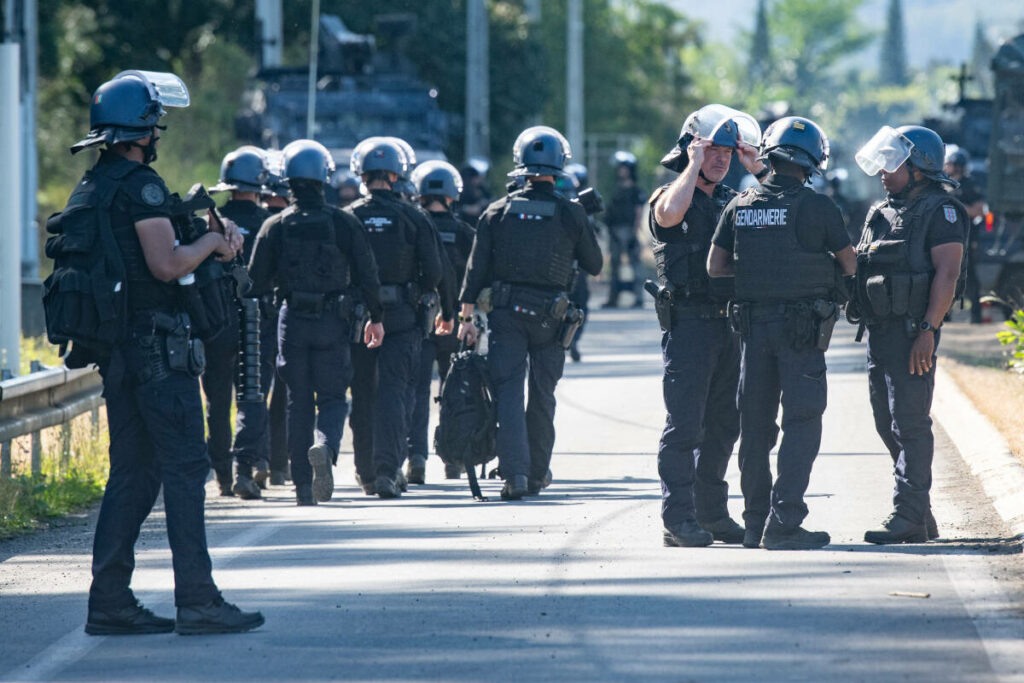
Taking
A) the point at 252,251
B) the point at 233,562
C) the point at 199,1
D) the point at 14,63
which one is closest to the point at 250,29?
the point at 199,1

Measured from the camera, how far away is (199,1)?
41.4 metres

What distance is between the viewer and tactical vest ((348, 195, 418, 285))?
10891 mm

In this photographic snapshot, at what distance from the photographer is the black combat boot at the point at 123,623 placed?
695 cm

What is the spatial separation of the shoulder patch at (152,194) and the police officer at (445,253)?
4.34 meters

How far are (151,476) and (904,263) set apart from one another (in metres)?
3.48

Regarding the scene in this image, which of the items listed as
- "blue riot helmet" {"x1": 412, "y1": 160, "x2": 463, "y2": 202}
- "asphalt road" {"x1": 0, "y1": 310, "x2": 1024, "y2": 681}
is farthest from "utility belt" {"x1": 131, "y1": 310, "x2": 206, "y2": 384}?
"blue riot helmet" {"x1": 412, "y1": 160, "x2": 463, "y2": 202}

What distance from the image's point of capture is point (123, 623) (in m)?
6.95

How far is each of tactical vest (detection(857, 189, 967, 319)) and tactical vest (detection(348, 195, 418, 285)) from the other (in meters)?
3.15

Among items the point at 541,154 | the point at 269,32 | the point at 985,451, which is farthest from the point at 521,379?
the point at 269,32

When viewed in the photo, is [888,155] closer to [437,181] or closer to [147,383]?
[147,383]

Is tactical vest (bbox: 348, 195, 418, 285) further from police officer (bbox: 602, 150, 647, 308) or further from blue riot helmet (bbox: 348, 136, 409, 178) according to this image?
police officer (bbox: 602, 150, 647, 308)

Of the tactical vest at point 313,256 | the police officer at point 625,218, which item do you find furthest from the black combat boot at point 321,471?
the police officer at point 625,218

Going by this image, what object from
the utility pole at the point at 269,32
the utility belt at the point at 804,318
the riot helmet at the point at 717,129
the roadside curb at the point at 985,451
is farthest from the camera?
the utility pole at the point at 269,32

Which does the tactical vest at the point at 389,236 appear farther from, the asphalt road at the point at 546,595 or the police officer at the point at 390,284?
the asphalt road at the point at 546,595
